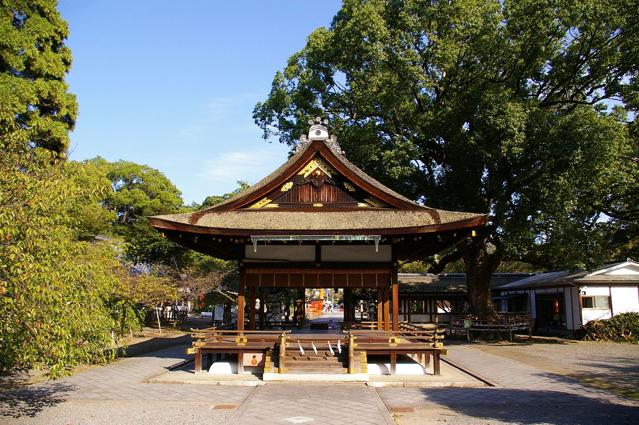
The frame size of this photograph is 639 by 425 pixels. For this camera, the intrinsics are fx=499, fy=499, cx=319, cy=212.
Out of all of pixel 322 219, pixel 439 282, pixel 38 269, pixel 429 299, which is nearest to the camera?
pixel 38 269

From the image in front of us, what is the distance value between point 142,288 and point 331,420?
55.2 ft

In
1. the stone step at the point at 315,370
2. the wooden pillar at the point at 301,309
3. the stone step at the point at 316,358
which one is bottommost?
the stone step at the point at 315,370

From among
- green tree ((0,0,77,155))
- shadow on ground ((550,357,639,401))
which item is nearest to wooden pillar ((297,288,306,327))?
shadow on ground ((550,357,639,401))

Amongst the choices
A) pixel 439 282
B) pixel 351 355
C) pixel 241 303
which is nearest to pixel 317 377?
pixel 351 355

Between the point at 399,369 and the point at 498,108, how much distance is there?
1295 cm

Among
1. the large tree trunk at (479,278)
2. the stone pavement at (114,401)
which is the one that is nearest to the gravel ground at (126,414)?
the stone pavement at (114,401)

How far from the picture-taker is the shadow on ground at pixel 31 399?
9.98 meters

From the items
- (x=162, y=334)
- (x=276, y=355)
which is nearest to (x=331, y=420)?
A: (x=276, y=355)

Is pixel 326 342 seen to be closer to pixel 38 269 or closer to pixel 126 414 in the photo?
pixel 126 414

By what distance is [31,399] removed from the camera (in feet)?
36.6

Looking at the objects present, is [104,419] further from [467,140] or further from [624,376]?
[467,140]

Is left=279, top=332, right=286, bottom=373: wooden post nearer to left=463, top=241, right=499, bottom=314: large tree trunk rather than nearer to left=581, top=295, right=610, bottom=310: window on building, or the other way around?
left=463, top=241, right=499, bottom=314: large tree trunk

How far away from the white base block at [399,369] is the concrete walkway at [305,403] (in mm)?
1589

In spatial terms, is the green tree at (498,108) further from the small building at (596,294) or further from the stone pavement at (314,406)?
the stone pavement at (314,406)
